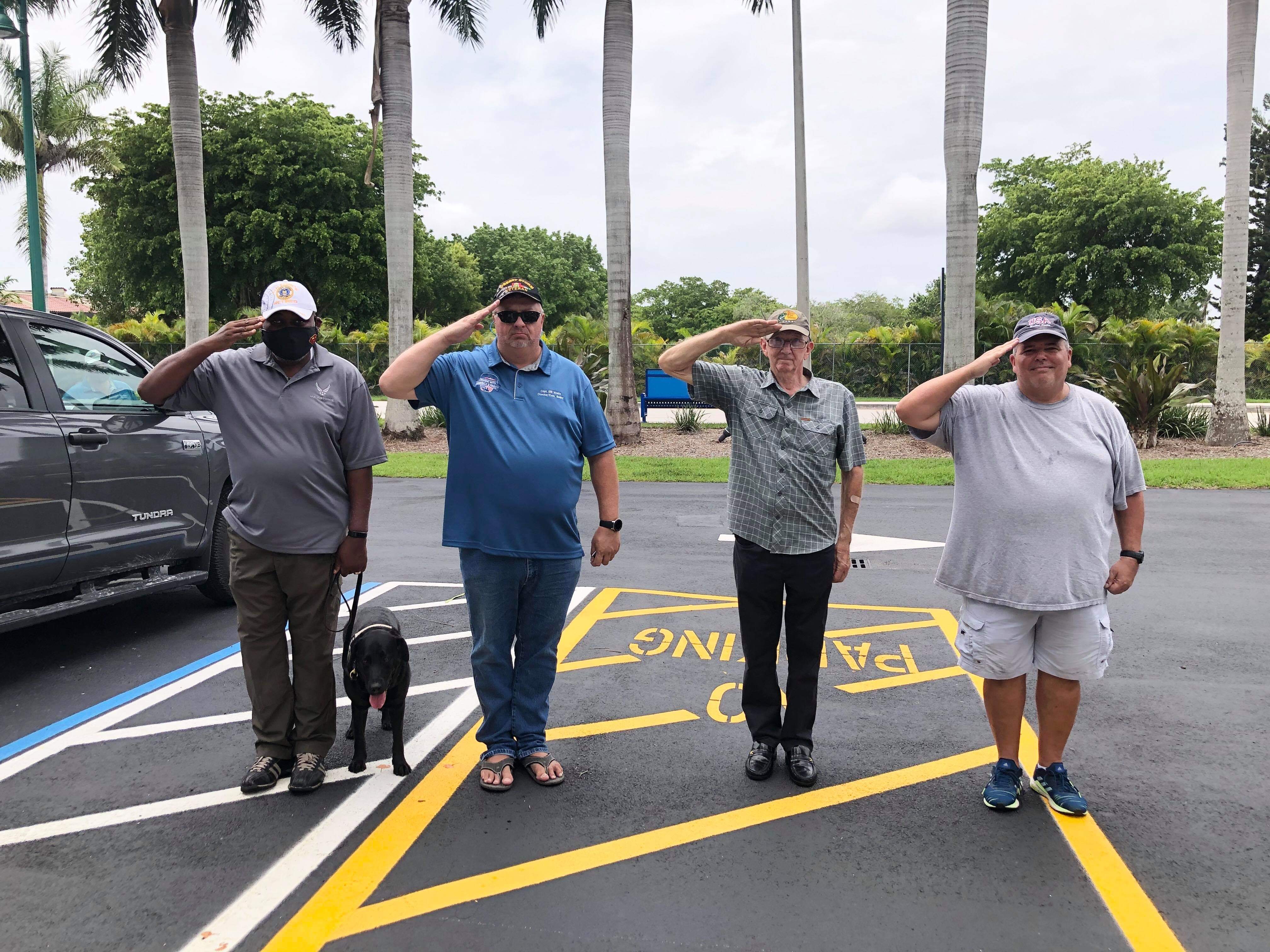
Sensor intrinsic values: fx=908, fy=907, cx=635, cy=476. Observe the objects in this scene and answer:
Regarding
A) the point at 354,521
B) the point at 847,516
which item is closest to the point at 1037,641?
the point at 847,516

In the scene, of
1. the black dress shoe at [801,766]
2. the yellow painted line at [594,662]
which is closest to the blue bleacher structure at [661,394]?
the yellow painted line at [594,662]

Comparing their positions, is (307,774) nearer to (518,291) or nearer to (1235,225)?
(518,291)

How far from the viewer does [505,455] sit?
11.8 feet

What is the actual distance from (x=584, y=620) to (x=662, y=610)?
0.60 meters

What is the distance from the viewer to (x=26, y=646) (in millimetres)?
5676

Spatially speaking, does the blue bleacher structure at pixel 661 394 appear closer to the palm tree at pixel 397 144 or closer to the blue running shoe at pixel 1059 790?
the palm tree at pixel 397 144

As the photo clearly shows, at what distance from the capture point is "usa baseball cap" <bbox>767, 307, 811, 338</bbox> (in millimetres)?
3693

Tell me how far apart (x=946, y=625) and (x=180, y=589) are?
19.2 ft

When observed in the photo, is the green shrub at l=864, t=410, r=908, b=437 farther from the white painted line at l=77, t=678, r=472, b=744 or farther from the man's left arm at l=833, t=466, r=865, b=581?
the white painted line at l=77, t=678, r=472, b=744

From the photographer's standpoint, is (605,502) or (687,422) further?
(687,422)

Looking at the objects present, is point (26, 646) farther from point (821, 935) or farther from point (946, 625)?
point (946, 625)

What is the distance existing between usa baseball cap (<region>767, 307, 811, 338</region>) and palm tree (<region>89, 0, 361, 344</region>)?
A: 15.2 meters

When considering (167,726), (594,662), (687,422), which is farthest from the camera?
(687,422)

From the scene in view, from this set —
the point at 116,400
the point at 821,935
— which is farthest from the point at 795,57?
the point at 821,935
